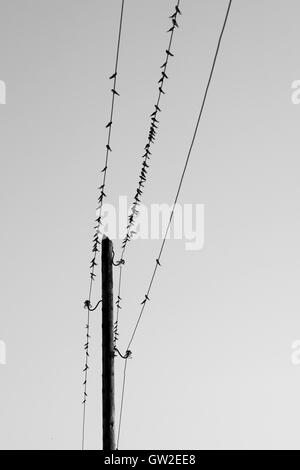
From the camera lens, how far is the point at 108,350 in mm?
10188

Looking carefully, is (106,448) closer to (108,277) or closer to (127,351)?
(127,351)

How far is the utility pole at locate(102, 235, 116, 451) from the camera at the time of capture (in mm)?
9758

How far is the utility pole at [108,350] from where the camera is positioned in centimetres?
976

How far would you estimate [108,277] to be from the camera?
10523 mm
